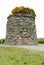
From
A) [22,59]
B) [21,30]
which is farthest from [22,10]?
[22,59]

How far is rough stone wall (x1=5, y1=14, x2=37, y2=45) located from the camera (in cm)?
3275

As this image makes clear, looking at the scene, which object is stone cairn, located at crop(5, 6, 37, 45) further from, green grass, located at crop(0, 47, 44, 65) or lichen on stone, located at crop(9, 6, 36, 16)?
green grass, located at crop(0, 47, 44, 65)

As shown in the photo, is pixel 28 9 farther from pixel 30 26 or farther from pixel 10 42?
pixel 10 42

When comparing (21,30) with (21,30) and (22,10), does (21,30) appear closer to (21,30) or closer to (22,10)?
(21,30)

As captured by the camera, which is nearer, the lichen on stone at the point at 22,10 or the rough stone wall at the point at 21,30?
the rough stone wall at the point at 21,30

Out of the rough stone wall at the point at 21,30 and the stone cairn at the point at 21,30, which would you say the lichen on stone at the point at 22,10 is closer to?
the stone cairn at the point at 21,30

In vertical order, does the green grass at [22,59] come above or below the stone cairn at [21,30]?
below

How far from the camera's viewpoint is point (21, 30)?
→ 3272 cm

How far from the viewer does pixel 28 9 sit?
3419 cm

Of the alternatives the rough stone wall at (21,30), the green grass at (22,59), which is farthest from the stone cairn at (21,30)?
the green grass at (22,59)

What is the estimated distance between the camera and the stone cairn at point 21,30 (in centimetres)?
3275

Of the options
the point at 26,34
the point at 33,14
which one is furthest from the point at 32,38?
the point at 33,14

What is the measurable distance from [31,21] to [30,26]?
2.76 feet

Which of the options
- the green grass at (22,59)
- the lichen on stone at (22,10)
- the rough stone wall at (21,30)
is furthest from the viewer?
the lichen on stone at (22,10)
